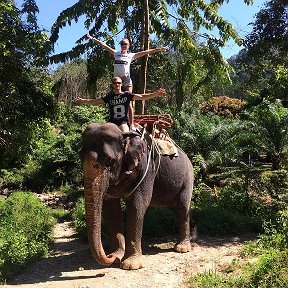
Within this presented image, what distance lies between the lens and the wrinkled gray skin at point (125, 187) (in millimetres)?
5438

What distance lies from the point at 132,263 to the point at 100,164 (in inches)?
65.9

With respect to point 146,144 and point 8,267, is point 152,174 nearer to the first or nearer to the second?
point 146,144

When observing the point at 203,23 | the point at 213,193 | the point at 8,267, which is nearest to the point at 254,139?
the point at 213,193

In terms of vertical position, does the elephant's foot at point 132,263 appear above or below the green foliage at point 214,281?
above

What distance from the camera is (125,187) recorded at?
627cm

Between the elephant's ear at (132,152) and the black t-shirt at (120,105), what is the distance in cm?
40

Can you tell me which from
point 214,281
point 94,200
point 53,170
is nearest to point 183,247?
point 214,281

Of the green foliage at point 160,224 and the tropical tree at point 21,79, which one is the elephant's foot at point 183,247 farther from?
the tropical tree at point 21,79

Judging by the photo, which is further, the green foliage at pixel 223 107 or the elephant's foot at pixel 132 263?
the green foliage at pixel 223 107

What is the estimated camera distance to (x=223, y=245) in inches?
314

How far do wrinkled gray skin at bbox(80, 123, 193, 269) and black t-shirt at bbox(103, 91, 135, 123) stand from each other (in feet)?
1.32

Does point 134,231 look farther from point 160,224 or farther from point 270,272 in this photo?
point 160,224

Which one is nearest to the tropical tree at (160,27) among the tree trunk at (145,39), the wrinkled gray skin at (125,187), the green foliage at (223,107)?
the tree trunk at (145,39)

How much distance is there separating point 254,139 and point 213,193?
363 centimetres
